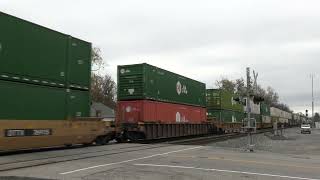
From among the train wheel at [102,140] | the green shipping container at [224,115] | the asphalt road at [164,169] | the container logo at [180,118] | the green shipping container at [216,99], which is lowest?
the asphalt road at [164,169]

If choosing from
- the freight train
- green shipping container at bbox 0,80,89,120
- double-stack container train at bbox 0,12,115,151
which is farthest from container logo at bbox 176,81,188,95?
green shipping container at bbox 0,80,89,120

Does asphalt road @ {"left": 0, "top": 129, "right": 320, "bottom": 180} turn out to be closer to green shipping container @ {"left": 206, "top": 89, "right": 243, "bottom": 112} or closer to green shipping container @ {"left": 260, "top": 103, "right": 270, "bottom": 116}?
green shipping container @ {"left": 206, "top": 89, "right": 243, "bottom": 112}

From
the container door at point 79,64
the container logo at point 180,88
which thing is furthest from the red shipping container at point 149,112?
the container door at point 79,64

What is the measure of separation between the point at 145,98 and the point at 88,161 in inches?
526

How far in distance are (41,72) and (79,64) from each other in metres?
2.70

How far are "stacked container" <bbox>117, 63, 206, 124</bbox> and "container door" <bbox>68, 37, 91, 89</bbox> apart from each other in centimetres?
697

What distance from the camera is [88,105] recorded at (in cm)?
2211

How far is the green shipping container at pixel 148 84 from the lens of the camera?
29.0 m

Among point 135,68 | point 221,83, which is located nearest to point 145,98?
point 135,68

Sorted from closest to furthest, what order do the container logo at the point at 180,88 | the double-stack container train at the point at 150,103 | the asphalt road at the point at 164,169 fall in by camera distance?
the asphalt road at the point at 164,169, the double-stack container train at the point at 150,103, the container logo at the point at 180,88

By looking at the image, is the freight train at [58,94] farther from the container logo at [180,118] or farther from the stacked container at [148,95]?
the container logo at [180,118]

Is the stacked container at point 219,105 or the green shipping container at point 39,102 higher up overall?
the stacked container at point 219,105

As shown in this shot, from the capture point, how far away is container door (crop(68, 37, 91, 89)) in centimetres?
2097

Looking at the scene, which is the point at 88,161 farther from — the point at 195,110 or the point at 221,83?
the point at 221,83
